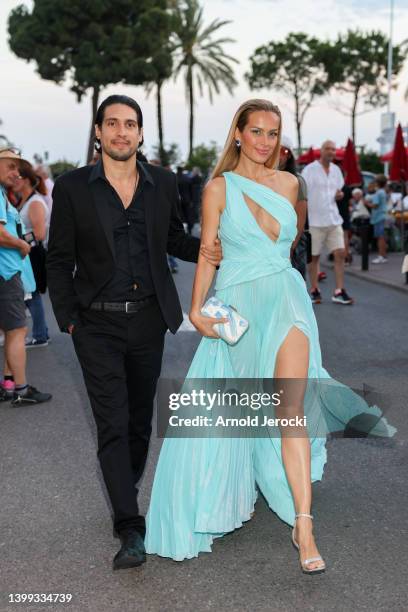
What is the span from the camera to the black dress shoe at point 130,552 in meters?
3.45

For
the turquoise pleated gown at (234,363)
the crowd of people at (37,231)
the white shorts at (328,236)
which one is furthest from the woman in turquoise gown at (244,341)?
the white shorts at (328,236)

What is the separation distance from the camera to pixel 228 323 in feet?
11.5

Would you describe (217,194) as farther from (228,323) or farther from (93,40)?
(93,40)

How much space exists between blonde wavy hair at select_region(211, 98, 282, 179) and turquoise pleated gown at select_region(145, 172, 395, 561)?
94mm

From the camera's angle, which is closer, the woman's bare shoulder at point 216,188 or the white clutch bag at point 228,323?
the white clutch bag at point 228,323

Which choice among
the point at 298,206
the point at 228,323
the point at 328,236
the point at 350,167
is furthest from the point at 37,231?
the point at 350,167

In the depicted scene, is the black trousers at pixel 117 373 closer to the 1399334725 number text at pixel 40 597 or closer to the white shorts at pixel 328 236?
the 1399334725 number text at pixel 40 597

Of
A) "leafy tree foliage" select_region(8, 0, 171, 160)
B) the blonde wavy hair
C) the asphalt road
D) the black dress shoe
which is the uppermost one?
"leafy tree foliage" select_region(8, 0, 171, 160)

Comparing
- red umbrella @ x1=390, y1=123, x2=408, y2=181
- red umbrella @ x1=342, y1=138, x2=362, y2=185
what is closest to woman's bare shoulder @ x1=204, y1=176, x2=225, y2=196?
red umbrella @ x1=390, y1=123, x2=408, y2=181

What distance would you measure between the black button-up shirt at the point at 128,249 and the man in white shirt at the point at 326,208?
25.2ft

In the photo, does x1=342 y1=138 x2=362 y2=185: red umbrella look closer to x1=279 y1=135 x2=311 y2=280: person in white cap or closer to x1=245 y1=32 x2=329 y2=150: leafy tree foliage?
x1=279 y1=135 x2=311 y2=280: person in white cap

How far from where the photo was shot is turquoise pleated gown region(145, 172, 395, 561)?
11.6 feet

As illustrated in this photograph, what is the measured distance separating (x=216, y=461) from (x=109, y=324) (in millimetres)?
752

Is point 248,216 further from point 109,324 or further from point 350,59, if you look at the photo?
point 350,59
